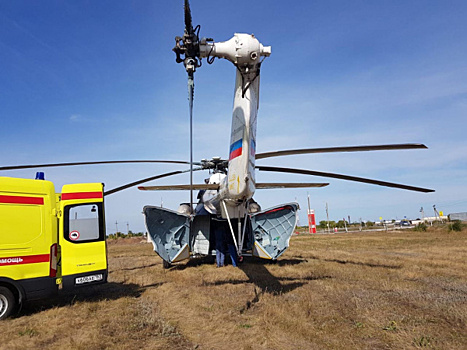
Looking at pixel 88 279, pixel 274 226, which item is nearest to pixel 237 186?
pixel 88 279

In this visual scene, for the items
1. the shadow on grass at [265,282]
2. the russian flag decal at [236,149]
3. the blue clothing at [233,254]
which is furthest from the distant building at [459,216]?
the russian flag decal at [236,149]

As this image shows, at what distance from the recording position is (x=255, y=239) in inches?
530

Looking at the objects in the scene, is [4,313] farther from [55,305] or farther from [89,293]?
[89,293]

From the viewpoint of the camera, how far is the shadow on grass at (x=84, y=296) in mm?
7501

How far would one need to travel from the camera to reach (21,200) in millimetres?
6902

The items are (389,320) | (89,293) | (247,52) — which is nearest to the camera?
(389,320)

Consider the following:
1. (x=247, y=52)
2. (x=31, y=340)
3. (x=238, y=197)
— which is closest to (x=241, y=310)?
(x=238, y=197)

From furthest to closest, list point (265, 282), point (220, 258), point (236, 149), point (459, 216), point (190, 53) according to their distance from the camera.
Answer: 1. point (459, 216)
2. point (220, 258)
3. point (265, 282)
4. point (236, 149)
5. point (190, 53)

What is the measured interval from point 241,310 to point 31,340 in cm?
383

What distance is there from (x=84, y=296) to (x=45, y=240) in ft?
7.33

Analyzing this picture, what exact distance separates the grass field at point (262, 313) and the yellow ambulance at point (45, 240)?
609 millimetres

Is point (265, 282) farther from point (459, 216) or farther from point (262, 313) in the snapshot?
point (459, 216)

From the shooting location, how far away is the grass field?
5.02m

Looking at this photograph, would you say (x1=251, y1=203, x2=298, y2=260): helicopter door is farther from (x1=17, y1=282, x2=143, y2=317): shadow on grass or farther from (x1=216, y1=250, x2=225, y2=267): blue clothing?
(x1=17, y1=282, x2=143, y2=317): shadow on grass
